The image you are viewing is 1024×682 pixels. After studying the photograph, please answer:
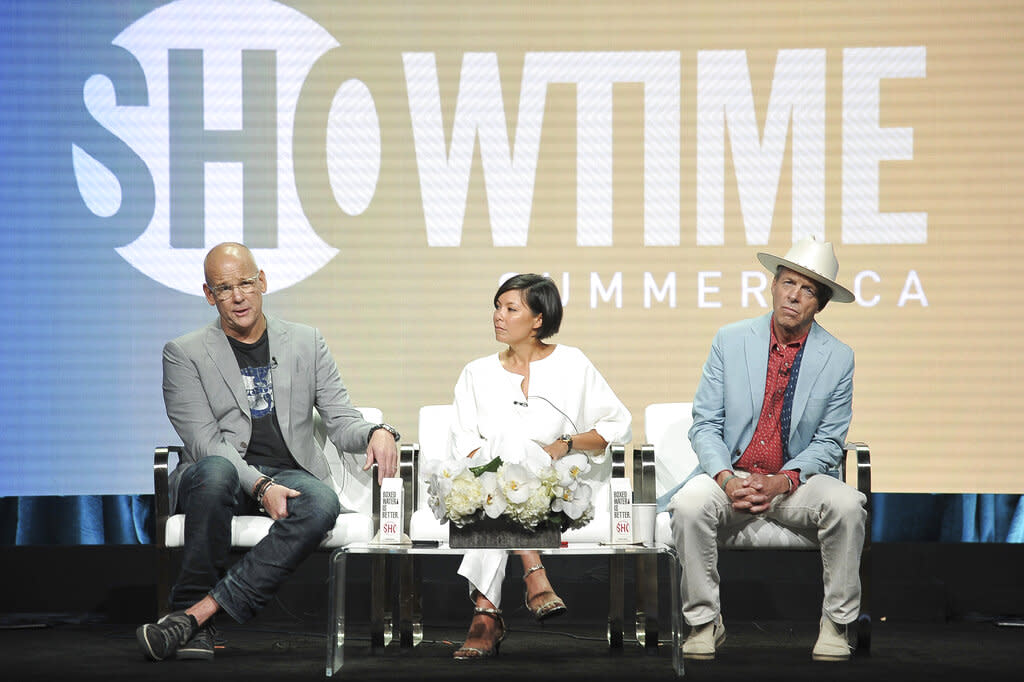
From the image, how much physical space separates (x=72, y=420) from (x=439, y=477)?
7.59 ft

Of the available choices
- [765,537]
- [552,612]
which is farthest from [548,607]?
[765,537]

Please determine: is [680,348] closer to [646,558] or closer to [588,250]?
[588,250]

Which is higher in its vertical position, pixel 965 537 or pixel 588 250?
pixel 588 250

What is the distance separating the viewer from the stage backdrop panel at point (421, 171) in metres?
5.06

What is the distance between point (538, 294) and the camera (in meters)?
4.29

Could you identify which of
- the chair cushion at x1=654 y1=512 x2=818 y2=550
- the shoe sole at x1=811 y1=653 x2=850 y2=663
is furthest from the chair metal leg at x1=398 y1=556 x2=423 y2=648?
the shoe sole at x1=811 y1=653 x2=850 y2=663

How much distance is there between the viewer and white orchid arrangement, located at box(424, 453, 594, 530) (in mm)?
3391

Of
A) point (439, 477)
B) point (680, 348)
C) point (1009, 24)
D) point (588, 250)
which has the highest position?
point (1009, 24)

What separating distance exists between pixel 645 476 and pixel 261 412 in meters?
1.36

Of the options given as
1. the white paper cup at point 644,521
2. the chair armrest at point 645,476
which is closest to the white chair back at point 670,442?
the chair armrest at point 645,476

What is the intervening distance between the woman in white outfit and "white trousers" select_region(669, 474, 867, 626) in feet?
1.63

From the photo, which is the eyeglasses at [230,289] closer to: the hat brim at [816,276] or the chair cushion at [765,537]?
the chair cushion at [765,537]

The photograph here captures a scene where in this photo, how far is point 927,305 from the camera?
197 inches

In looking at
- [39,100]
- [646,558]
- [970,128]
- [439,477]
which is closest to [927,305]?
[970,128]
